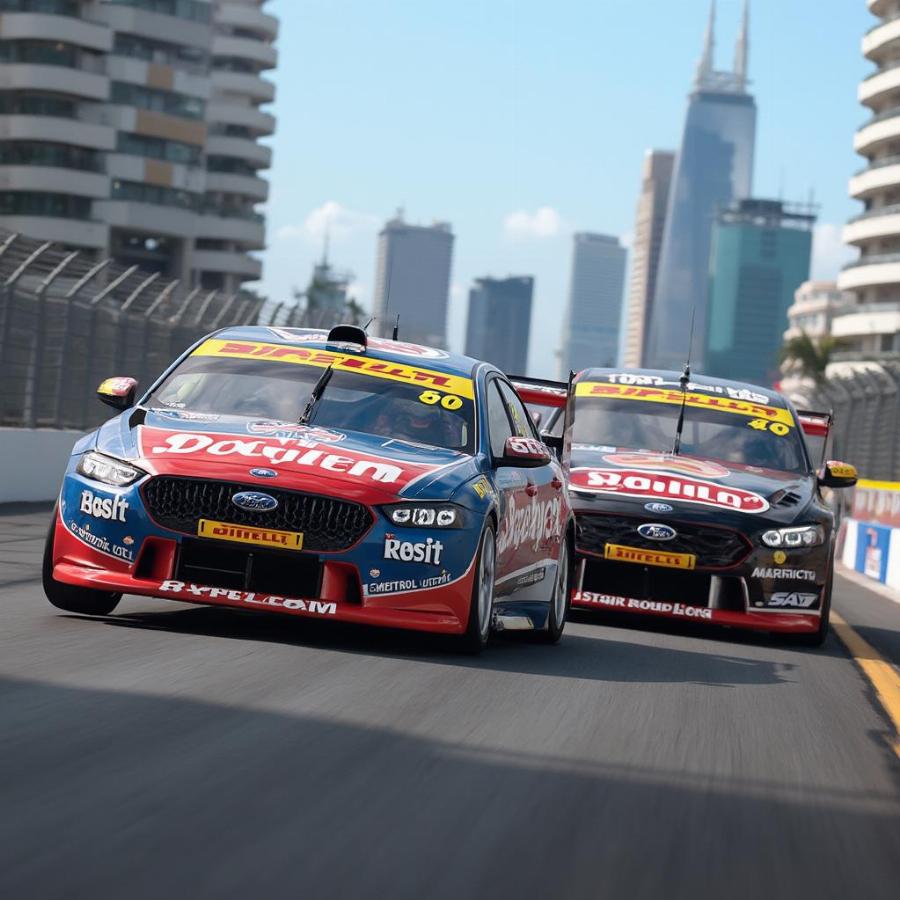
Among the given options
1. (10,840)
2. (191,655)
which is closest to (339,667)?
(191,655)

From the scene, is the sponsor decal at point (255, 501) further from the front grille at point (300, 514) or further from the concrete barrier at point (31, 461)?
the concrete barrier at point (31, 461)

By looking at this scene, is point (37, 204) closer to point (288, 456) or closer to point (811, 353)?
point (811, 353)

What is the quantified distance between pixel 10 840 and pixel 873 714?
501 centimetres

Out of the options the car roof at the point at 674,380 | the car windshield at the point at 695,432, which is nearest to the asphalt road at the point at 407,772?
the car windshield at the point at 695,432

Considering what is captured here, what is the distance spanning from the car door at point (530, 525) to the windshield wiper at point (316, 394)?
106cm

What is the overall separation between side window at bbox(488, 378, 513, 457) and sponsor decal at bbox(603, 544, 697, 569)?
1769mm

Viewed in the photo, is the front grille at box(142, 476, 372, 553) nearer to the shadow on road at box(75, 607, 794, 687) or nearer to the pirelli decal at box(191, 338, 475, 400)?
the shadow on road at box(75, 607, 794, 687)

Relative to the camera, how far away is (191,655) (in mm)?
8016

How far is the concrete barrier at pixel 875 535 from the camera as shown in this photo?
918 inches

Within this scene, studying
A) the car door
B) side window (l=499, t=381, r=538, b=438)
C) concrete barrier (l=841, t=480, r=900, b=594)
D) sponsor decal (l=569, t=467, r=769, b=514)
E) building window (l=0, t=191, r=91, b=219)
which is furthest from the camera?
building window (l=0, t=191, r=91, b=219)

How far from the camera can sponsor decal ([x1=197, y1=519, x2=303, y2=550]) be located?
859cm

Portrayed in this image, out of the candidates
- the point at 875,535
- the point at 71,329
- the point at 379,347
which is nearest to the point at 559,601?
the point at 379,347

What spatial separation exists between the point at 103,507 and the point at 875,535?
1774 cm

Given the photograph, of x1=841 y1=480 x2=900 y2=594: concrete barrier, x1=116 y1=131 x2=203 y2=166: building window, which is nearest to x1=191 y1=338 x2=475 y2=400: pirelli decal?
x1=841 y1=480 x2=900 y2=594: concrete barrier
